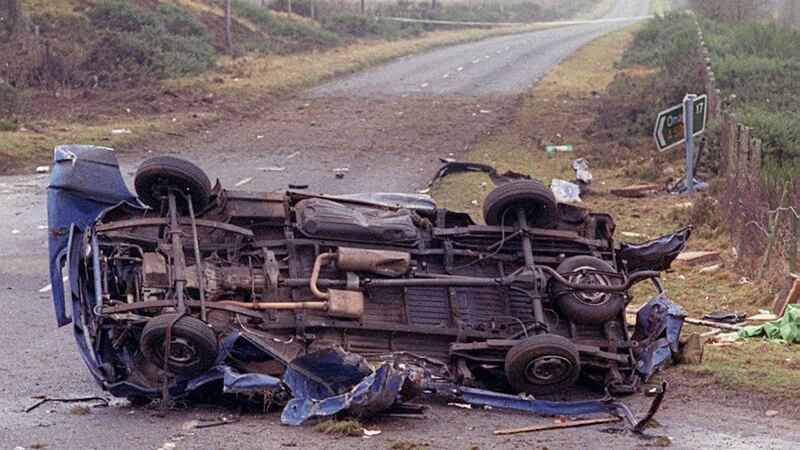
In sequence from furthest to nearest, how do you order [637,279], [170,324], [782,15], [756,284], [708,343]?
[782,15] → [756,284] → [708,343] → [637,279] → [170,324]

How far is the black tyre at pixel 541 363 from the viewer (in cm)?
939

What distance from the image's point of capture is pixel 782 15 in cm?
5431

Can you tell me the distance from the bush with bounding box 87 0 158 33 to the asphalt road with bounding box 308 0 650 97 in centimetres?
631

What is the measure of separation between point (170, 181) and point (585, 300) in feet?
11.6

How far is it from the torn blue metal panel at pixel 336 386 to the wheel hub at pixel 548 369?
128cm

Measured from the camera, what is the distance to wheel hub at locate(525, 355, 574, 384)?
9414 millimetres

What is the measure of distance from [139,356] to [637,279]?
4056 mm

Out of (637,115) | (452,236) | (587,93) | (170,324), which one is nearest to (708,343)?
(452,236)

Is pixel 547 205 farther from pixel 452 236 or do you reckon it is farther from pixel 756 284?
pixel 756 284

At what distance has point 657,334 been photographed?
10719 mm

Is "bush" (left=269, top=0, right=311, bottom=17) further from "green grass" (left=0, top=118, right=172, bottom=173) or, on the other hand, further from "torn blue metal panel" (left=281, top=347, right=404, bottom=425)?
"torn blue metal panel" (left=281, top=347, right=404, bottom=425)

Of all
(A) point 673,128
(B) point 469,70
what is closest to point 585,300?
(A) point 673,128

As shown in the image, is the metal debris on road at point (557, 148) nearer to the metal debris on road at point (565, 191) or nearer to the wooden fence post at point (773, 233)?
the metal debris on road at point (565, 191)

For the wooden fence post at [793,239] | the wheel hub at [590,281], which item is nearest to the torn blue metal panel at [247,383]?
the wheel hub at [590,281]
